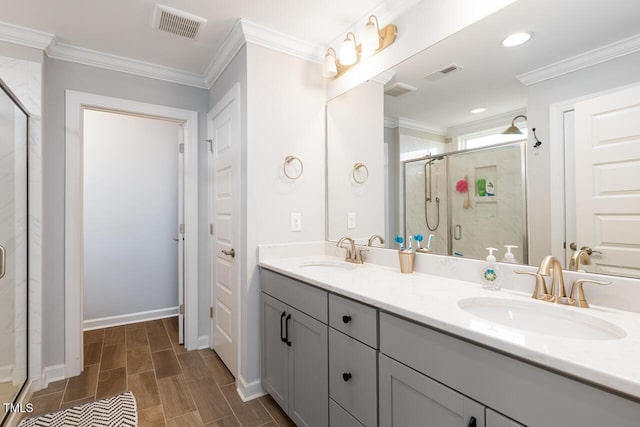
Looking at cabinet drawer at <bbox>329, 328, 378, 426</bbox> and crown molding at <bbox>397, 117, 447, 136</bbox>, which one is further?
crown molding at <bbox>397, 117, 447, 136</bbox>

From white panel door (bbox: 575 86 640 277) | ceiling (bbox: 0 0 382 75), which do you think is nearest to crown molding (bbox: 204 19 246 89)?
ceiling (bbox: 0 0 382 75)

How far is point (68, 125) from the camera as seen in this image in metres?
2.33

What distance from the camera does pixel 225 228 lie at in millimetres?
2436

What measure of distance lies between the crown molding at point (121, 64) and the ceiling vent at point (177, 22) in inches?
23.5

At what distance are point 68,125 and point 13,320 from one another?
1341mm

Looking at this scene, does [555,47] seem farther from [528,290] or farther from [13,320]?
[13,320]

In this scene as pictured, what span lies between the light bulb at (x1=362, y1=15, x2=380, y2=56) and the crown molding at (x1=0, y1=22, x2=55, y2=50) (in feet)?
6.76

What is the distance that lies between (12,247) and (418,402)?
2413mm

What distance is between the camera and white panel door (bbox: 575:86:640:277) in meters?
1.03

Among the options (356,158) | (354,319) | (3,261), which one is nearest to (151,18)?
(356,158)

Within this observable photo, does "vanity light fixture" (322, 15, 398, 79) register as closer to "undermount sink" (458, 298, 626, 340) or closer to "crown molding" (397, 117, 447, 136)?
"crown molding" (397, 117, 447, 136)

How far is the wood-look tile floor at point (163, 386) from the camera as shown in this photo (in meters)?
1.86

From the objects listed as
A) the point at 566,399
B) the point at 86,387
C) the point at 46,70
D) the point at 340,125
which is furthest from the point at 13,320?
the point at 566,399

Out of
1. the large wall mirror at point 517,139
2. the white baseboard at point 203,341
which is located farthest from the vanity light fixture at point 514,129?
the white baseboard at point 203,341
